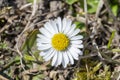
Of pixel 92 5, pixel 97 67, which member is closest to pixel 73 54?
pixel 97 67

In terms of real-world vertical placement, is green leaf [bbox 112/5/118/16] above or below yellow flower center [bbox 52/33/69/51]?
above

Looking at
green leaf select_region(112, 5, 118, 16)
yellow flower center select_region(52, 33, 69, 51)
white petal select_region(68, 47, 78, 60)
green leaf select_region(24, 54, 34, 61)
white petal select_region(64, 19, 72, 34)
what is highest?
green leaf select_region(112, 5, 118, 16)

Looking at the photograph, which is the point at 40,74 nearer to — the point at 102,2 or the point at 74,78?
the point at 74,78

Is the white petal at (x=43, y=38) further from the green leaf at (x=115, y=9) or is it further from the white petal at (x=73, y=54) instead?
the green leaf at (x=115, y=9)

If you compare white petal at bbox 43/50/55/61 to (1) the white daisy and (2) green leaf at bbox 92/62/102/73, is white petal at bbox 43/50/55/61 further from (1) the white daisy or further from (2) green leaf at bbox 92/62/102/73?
(2) green leaf at bbox 92/62/102/73

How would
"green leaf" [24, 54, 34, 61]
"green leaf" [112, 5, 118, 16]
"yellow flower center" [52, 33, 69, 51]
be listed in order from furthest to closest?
1. "green leaf" [112, 5, 118, 16]
2. "green leaf" [24, 54, 34, 61]
3. "yellow flower center" [52, 33, 69, 51]

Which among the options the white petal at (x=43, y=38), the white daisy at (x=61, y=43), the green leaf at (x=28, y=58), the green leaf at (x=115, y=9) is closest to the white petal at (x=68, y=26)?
the white daisy at (x=61, y=43)

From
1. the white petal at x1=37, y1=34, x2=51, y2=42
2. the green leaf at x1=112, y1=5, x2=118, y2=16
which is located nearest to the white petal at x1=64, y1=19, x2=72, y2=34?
the white petal at x1=37, y1=34, x2=51, y2=42

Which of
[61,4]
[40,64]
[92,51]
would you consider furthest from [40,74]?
[61,4]
